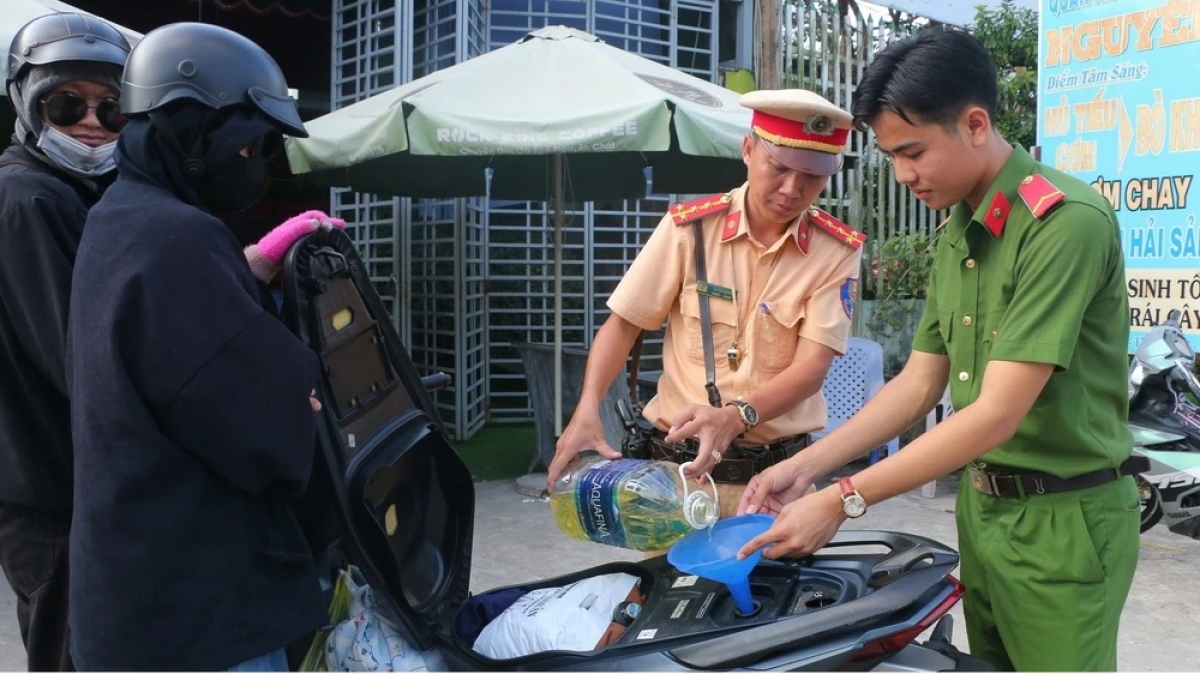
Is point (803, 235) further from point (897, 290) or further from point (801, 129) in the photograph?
point (897, 290)

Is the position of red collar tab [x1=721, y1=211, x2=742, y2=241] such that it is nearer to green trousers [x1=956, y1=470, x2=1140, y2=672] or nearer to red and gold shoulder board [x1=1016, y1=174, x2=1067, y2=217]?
red and gold shoulder board [x1=1016, y1=174, x2=1067, y2=217]

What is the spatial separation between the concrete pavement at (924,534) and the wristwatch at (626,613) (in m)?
1.26

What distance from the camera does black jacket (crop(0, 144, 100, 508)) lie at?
210 cm

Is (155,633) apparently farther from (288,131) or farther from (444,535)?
(288,131)

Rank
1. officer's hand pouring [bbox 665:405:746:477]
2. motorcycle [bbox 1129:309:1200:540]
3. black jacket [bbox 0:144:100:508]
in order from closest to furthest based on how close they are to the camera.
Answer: black jacket [bbox 0:144:100:508]
officer's hand pouring [bbox 665:405:746:477]
motorcycle [bbox 1129:309:1200:540]

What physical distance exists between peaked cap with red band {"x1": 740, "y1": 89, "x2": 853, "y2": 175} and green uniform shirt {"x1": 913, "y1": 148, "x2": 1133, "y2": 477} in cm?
46

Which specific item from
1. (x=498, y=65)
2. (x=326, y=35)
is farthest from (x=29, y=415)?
(x=326, y=35)

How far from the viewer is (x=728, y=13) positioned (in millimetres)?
9320

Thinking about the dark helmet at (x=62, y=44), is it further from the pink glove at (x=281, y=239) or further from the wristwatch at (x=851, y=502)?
the wristwatch at (x=851, y=502)

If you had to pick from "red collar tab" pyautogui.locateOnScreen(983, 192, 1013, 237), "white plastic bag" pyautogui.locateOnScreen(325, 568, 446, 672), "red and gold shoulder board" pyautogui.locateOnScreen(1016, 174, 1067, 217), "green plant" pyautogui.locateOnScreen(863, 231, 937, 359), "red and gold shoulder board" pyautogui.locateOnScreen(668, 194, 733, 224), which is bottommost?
"green plant" pyautogui.locateOnScreen(863, 231, 937, 359)

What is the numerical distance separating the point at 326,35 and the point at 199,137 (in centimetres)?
808

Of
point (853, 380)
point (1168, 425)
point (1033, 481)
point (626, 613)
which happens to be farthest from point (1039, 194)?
point (853, 380)

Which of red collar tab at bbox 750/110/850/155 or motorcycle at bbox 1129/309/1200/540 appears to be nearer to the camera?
red collar tab at bbox 750/110/850/155

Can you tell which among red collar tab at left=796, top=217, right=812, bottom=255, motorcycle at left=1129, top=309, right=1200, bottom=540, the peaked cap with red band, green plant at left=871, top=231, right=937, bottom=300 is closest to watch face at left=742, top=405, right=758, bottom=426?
red collar tab at left=796, top=217, right=812, bottom=255
